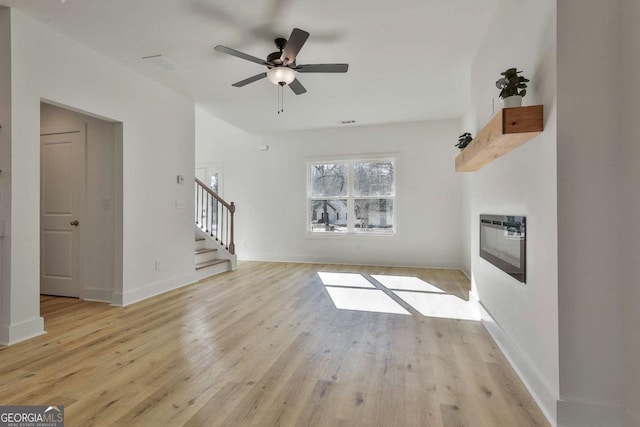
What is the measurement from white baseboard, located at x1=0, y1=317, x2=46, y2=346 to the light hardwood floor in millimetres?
95

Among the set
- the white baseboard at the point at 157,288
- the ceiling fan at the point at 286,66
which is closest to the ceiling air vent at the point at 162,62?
the ceiling fan at the point at 286,66

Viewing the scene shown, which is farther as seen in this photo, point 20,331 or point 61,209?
point 61,209

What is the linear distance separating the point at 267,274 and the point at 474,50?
4.45 meters

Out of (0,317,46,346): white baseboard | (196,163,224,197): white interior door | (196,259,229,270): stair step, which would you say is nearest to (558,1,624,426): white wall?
(0,317,46,346): white baseboard

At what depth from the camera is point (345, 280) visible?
5.07 metres

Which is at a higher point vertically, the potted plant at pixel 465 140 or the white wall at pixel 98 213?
the potted plant at pixel 465 140

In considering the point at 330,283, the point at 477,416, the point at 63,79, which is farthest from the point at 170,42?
the point at 477,416

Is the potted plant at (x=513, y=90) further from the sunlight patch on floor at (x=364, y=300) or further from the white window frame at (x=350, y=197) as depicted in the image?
the white window frame at (x=350, y=197)

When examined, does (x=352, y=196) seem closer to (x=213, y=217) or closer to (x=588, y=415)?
(x=213, y=217)

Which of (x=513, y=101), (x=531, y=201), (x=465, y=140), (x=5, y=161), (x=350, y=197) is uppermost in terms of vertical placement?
(x=465, y=140)

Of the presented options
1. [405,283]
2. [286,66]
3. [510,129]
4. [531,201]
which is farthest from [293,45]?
[405,283]

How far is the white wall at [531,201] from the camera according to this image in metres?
1.65

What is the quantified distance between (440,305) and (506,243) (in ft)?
→ 5.11

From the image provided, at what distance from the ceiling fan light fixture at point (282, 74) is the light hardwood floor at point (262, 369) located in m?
2.45
